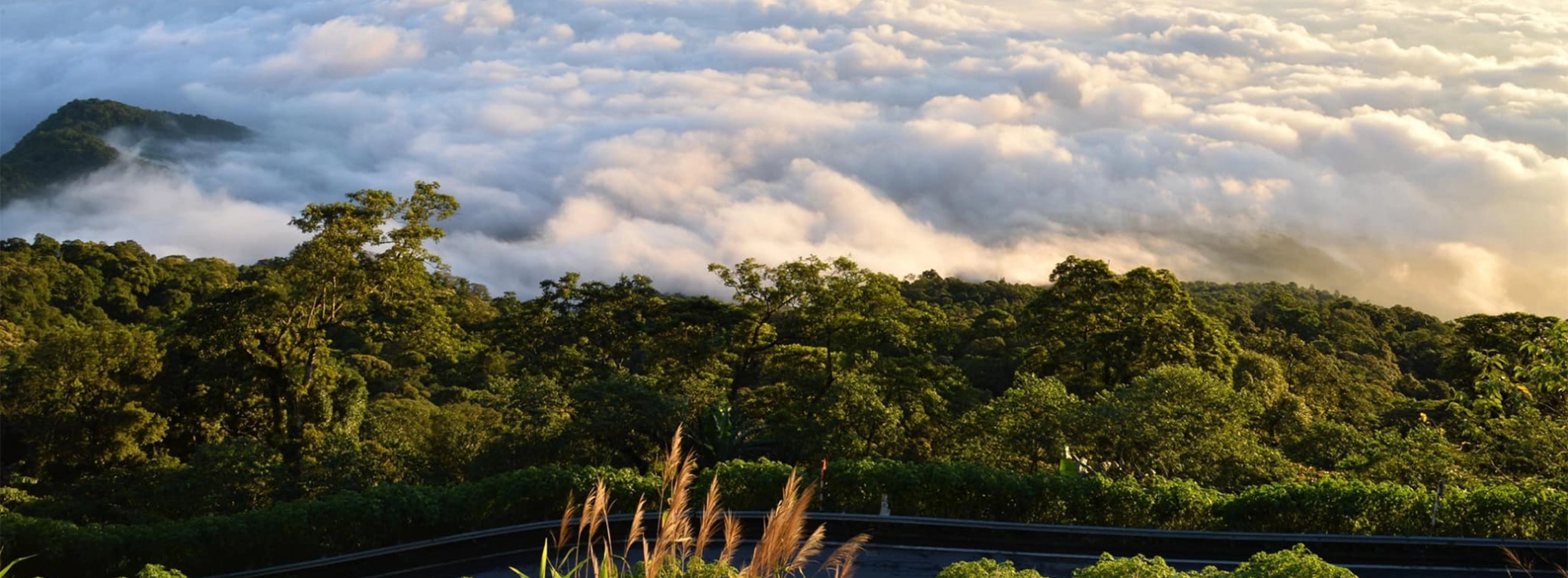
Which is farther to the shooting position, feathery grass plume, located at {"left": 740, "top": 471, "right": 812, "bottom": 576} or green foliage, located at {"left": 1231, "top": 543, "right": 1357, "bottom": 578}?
green foliage, located at {"left": 1231, "top": 543, "right": 1357, "bottom": 578}

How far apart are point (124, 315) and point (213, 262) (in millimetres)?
13845

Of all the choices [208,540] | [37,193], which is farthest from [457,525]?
[37,193]

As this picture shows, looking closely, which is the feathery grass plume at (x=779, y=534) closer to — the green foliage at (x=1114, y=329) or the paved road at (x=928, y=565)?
the paved road at (x=928, y=565)

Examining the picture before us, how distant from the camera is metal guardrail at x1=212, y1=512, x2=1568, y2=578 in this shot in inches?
513

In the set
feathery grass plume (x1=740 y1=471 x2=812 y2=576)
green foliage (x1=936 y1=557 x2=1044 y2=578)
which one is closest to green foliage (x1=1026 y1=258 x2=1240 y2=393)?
green foliage (x1=936 y1=557 x2=1044 y2=578)

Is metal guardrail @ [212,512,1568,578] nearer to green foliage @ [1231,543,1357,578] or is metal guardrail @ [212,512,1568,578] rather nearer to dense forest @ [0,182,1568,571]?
dense forest @ [0,182,1568,571]

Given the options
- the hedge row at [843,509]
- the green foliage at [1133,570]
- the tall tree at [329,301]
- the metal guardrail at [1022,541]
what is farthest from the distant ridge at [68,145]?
the green foliage at [1133,570]

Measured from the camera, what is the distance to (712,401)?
19094 mm

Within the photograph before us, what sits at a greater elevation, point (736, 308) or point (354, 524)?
point (736, 308)

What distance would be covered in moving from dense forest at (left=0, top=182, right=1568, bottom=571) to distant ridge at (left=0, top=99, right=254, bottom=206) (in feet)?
447

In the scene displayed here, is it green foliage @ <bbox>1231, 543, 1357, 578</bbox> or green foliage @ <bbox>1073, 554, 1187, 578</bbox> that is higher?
green foliage @ <bbox>1231, 543, 1357, 578</bbox>

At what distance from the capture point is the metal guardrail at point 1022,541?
13023 mm

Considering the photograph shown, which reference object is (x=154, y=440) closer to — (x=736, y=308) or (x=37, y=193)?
(x=736, y=308)

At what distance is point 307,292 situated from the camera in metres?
20.0
